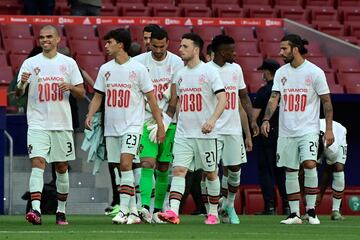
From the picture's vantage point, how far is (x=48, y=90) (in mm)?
14492

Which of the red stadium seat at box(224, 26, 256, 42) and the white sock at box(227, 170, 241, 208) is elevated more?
the red stadium seat at box(224, 26, 256, 42)

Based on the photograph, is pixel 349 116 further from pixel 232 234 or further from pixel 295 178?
pixel 232 234

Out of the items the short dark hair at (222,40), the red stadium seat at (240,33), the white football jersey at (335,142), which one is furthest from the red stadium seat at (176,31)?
the short dark hair at (222,40)

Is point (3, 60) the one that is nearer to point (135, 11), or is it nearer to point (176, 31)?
point (176, 31)

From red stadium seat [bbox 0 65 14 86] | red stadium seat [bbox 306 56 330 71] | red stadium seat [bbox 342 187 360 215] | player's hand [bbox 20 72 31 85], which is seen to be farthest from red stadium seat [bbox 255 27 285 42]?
player's hand [bbox 20 72 31 85]

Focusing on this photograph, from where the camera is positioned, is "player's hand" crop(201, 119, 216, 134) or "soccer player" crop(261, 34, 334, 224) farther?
"soccer player" crop(261, 34, 334, 224)

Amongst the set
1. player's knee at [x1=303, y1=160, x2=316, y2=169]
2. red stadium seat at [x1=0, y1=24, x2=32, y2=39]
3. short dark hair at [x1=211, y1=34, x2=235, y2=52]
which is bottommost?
player's knee at [x1=303, y1=160, x2=316, y2=169]

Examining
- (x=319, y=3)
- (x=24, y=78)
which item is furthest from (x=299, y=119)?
(x=319, y=3)

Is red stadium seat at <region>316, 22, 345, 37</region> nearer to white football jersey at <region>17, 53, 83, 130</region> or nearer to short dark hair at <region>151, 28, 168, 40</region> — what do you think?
short dark hair at <region>151, 28, 168, 40</region>

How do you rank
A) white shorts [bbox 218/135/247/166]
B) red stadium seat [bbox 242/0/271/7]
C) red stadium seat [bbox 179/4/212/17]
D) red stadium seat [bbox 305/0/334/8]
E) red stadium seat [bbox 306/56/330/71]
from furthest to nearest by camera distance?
red stadium seat [bbox 305/0/334/8] → red stadium seat [bbox 242/0/271/7] → red stadium seat [bbox 179/4/212/17] → red stadium seat [bbox 306/56/330/71] → white shorts [bbox 218/135/247/166]

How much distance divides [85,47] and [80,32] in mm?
730

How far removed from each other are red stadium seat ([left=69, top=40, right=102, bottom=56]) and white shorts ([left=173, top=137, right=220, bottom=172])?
7424 millimetres

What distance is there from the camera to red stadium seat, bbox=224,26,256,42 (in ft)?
78.6

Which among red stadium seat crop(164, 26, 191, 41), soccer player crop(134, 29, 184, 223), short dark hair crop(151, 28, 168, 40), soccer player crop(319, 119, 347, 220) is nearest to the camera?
soccer player crop(134, 29, 184, 223)
